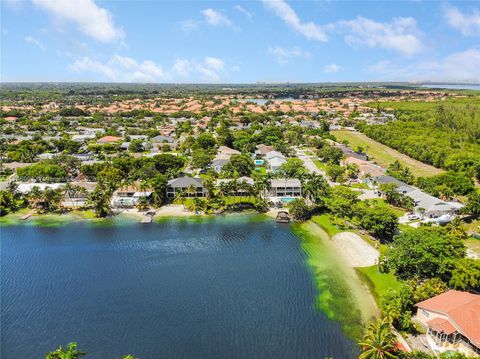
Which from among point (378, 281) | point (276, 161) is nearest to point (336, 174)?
point (276, 161)

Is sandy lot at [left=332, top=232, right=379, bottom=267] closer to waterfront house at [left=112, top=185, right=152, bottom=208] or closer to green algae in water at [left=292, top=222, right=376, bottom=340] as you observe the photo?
green algae in water at [left=292, top=222, right=376, bottom=340]

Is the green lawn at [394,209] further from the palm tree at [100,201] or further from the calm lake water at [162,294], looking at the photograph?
the palm tree at [100,201]

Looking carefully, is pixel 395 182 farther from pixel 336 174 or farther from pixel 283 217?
pixel 283 217

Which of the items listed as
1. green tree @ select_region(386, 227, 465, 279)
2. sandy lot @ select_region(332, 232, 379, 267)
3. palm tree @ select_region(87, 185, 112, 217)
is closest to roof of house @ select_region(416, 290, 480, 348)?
green tree @ select_region(386, 227, 465, 279)

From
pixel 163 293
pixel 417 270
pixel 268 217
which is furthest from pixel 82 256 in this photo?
pixel 417 270

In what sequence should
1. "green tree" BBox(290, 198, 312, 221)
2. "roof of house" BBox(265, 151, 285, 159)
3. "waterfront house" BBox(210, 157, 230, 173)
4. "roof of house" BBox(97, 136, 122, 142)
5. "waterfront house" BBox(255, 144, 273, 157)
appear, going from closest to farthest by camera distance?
1. "green tree" BBox(290, 198, 312, 221)
2. "waterfront house" BBox(210, 157, 230, 173)
3. "roof of house" BBox(265, 151, 285, 159)
4. "waterfront house" BBox(255, 144, 273, 157)
5. "roof of house" BBox(97, 136, 122, 142)

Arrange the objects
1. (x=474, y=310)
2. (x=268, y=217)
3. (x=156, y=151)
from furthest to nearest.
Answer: (x=156, y=151) < (x=268, y=217) < (x=474, y=310)

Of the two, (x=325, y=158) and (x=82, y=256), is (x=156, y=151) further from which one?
(x=82, y=256)
